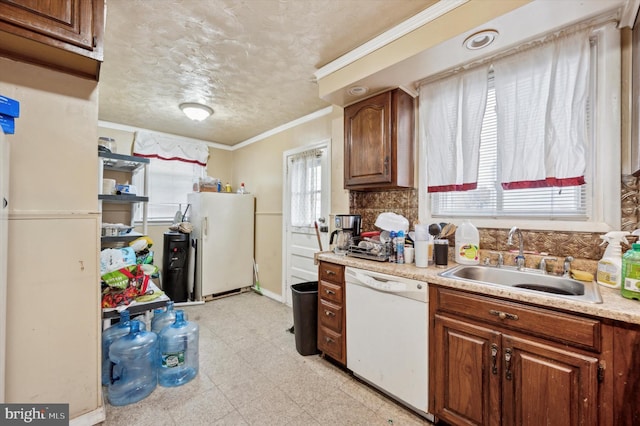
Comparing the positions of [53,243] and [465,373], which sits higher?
[53,243]

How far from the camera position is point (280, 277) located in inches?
151

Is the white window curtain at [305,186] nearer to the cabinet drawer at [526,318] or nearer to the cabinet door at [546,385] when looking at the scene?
the cabinet drawer at [526,318]

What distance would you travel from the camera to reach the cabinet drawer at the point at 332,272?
2.09 meters

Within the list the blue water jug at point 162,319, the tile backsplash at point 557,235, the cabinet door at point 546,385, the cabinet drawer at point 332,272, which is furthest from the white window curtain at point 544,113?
the blue water jug at point 162,319

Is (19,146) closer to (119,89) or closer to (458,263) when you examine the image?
(119,89)

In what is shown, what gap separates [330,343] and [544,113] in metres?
2.23

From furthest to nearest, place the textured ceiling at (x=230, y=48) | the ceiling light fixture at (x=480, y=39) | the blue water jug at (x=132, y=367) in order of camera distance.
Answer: the blue water jug at (x=132, y=367)
the textured ceiling at (x=230, y=48)
the ceiling light fixture at (x=480, y=39)

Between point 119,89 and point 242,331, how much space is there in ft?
9.35

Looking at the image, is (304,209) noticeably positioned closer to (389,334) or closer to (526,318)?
(389,334)

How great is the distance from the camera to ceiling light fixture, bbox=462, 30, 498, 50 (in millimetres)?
1516

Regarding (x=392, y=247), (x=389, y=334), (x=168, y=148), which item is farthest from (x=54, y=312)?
→ (x=168, y=148)

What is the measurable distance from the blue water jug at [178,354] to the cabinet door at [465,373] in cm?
177

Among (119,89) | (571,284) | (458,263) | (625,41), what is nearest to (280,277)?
(458,263)

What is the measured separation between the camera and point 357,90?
222 centimetres
